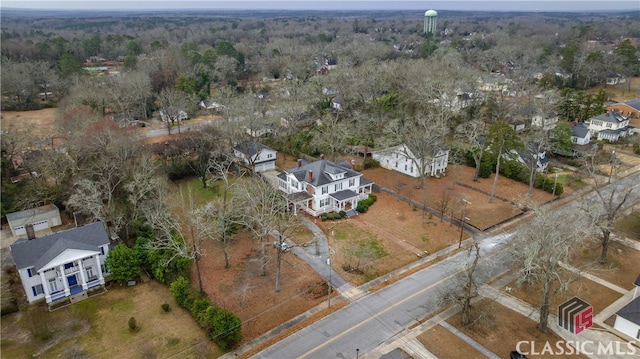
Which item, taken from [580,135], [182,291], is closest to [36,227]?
[182,291]

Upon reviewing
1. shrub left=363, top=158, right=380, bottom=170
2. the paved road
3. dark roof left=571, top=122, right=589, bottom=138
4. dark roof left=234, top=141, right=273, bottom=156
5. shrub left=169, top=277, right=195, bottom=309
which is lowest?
the paved road

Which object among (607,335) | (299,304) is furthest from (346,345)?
(607,335)

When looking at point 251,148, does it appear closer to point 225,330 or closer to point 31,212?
point 31,212

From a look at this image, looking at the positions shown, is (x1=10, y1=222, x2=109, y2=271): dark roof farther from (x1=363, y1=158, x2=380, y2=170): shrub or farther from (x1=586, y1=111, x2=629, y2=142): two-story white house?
(x1=586, y1=111, x2=629, y2=142): two-story white house

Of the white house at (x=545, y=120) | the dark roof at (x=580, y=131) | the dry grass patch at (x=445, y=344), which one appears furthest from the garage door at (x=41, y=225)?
the dark roof at (x=580, y=131)

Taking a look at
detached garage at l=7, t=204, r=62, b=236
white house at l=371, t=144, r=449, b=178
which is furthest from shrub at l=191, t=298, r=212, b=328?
white house at l=371, t=144, r=449, b=178

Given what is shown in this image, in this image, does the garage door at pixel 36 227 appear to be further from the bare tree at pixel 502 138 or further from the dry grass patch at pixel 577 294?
the bare tree at pixel 502 138
